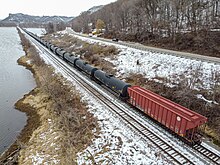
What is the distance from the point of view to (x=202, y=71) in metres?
26.4

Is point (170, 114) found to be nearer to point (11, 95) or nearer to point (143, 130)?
point (143, 130)

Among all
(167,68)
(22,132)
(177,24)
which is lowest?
(22,132)

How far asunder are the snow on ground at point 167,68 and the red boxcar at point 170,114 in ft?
25.2

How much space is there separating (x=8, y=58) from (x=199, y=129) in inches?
2575

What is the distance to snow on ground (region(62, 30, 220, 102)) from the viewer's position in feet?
82.0

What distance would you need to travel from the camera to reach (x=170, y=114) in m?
16.5

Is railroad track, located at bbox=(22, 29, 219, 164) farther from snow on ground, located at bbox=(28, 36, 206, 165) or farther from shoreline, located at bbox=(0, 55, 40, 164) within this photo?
shoreline, located at bbox=(0, 55, 40, 164)

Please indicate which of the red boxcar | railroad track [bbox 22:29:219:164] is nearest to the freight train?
the red boxcar

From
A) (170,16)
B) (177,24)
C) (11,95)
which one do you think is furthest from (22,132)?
(170,16)

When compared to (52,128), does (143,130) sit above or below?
above

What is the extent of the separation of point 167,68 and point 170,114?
51.6 feet

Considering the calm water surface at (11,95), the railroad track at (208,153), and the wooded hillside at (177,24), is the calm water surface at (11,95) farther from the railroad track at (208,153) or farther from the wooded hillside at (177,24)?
the wooded hillside at (177,24)

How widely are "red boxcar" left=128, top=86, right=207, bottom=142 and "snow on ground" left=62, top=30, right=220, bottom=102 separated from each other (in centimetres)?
769

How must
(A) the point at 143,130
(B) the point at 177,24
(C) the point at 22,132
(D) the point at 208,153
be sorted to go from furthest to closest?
(B) the point at 177,24 < (C) the point at 22,132 < (A) the point at 143,130 < (D) the point at 208,153
